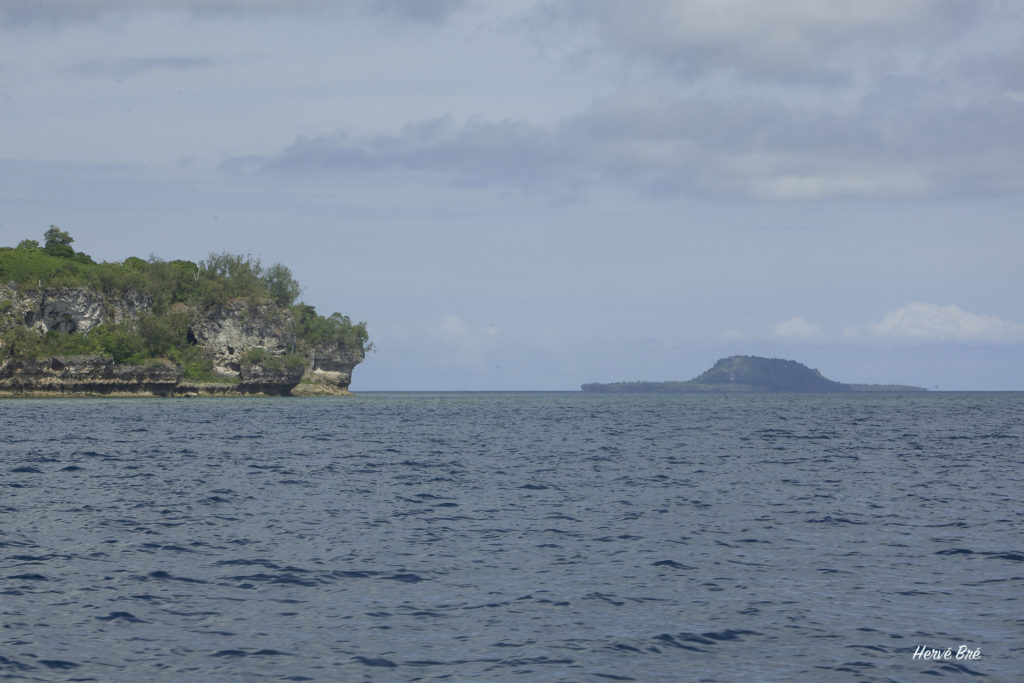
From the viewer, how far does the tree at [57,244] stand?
17850 centimetres

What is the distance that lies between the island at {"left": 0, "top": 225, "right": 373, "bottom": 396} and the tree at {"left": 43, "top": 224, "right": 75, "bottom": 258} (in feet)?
0.65

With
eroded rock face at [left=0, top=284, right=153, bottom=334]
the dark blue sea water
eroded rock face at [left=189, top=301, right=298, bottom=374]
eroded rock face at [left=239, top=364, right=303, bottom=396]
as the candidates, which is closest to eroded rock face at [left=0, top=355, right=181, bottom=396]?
eroded rock face at [left=0, top=284, right=153, bottom=334]

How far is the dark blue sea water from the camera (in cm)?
1502

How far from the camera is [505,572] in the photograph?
21.2m

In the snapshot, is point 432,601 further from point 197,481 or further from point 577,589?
point 197,481

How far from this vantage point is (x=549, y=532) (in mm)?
26500

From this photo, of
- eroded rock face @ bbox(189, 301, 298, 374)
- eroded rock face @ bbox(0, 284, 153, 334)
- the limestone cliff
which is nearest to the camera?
the limestone cliff

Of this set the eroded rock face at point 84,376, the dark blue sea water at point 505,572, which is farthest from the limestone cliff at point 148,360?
the dark blue sea water at point 505,572

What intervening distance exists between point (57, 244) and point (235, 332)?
38.9m

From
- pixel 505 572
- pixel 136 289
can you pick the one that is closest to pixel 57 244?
pixel 136 289

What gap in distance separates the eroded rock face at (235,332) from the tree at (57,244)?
29081 millimetres

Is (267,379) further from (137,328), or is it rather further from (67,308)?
(67,308)

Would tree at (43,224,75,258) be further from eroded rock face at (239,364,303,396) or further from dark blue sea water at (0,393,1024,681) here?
dark blue sea water at (0,393,1024,681)

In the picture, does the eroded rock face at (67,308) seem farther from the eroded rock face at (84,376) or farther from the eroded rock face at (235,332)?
the eroded rock face at (235,332)
